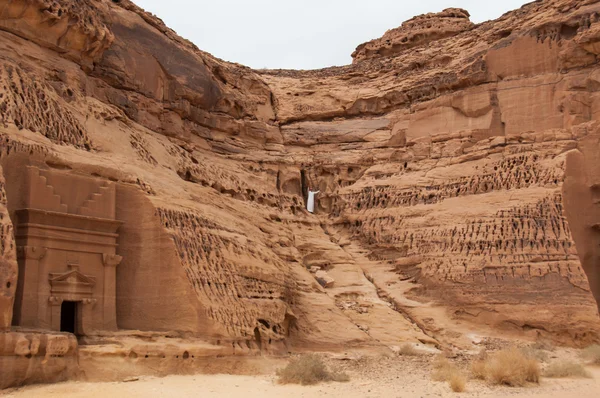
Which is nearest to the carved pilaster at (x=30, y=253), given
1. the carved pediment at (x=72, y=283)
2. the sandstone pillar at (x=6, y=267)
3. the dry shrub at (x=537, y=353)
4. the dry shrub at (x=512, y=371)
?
the carved pediment at (x=72, y=283)

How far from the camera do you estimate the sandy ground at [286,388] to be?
15297mm

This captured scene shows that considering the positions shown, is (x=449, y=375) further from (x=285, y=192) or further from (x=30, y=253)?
(x=285, y=192)

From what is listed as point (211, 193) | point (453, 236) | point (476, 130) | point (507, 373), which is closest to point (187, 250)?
point (211, 193)

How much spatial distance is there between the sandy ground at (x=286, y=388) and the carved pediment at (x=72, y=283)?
3.21 meters

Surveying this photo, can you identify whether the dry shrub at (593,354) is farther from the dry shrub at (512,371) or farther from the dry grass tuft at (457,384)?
the dry grass tuft at (457,384)

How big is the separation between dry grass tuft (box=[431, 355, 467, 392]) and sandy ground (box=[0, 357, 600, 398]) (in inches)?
6.9

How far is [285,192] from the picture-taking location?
1315 inches

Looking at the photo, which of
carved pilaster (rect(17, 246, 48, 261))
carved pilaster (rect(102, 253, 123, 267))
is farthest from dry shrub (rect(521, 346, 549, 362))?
carved pilaster (rect(17, 246, 48, 261))

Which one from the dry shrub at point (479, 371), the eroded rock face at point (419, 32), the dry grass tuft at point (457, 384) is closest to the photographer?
the dry grass tuft at point (457, 384)

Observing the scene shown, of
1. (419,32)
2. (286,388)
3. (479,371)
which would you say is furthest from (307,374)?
(419,32)

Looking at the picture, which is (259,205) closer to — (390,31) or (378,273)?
(378,273)

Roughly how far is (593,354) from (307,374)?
9604 mm

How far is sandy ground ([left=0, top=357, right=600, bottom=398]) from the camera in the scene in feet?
50.2

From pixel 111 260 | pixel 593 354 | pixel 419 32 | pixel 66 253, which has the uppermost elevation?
pixel 419 32
